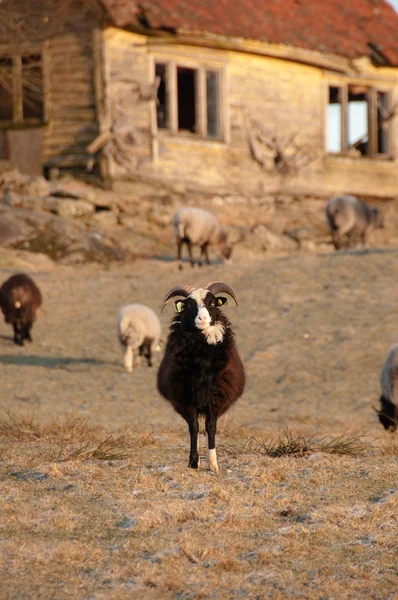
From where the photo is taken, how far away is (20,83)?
25.0m

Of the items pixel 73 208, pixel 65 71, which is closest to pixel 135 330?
pixel 73 208

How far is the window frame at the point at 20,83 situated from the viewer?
81.2 ft

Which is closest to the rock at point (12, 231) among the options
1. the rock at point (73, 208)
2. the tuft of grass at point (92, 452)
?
the rock at point (73, 208)

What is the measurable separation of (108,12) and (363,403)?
14.1m

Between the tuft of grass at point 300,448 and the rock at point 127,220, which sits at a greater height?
the rock at point 127,220

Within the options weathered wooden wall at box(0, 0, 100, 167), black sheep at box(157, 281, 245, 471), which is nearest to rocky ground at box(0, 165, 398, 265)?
weathered wooden wall at box(0, 0, 100, 167)

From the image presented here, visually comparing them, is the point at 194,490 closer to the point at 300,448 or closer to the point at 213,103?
the point at 300,448

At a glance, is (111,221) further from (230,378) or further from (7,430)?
(230,378)

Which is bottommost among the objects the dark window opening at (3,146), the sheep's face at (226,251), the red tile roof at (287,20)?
the sheep's face at (226,251)

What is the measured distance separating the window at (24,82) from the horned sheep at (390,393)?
15553mm

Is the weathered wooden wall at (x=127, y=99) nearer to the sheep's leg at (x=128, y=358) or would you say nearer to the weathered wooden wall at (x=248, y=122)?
the weathered wooden wall at (x=248, y=122)

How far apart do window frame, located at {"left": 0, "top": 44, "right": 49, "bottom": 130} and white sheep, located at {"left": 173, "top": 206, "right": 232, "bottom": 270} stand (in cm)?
638

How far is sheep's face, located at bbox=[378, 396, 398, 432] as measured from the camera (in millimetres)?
10055

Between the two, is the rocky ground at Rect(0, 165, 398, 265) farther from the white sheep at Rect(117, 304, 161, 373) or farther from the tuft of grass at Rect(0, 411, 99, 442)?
the tuft of grass at Rect(0, 411, 99, 442)
